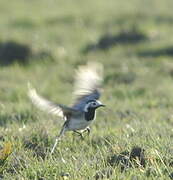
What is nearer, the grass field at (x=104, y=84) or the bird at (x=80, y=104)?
the grass field at (x=104, y=84)

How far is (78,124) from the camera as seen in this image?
619cm

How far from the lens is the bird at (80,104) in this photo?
5.92 metres

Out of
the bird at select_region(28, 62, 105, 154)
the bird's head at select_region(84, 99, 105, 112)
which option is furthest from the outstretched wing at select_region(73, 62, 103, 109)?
the bird's head at select_region(84, 99, 105, 112)

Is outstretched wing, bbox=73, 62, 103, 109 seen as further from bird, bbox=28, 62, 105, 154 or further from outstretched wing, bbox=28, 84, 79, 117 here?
outstretched wing, bbox=28, 84, 79, 117

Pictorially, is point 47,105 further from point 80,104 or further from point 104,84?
point 104,84

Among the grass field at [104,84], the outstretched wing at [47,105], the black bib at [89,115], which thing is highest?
the outstretched wing at [47,105]

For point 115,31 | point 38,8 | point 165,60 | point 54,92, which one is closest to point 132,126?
point 54,92

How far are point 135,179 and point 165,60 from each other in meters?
8.41

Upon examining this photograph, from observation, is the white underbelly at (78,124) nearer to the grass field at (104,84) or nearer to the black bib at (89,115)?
the black bib at (89,115)

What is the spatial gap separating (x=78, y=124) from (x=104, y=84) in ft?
17.3

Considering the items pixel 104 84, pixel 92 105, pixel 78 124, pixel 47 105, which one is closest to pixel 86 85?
pixel 92 105

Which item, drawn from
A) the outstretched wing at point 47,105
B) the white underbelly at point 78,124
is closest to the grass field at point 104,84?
the white underbelly at point 78,124

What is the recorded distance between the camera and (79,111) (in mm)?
6215

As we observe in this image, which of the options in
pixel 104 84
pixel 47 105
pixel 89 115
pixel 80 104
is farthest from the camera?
pixel 104 84
